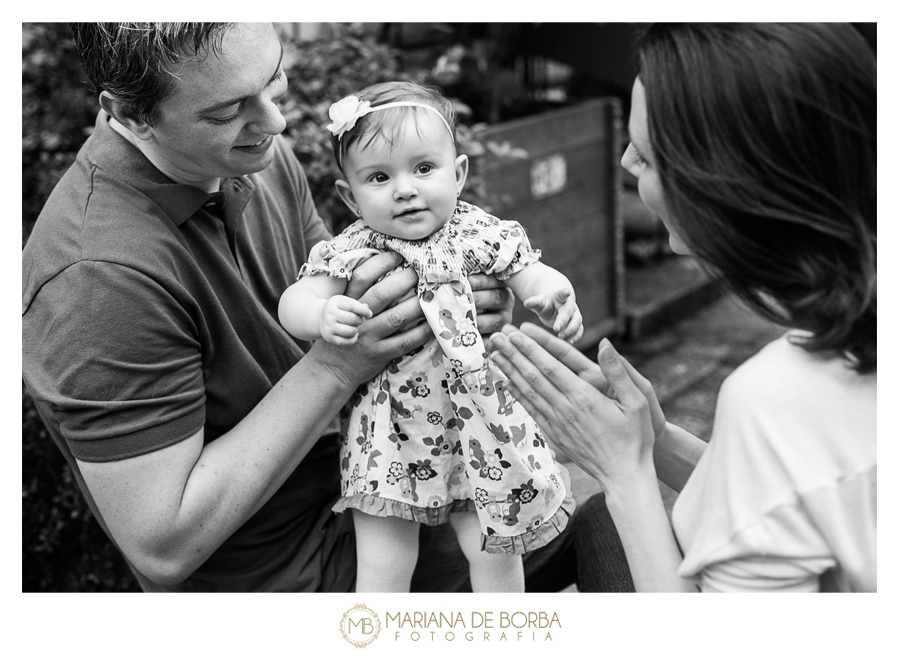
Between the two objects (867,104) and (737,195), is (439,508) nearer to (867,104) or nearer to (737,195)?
(737,195)

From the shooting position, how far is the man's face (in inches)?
63.5

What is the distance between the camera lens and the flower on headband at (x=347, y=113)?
1.65m

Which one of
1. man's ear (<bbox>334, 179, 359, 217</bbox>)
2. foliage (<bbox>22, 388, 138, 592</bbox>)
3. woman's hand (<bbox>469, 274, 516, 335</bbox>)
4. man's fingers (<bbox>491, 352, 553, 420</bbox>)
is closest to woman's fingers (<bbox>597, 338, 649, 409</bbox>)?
man's fingers (<bbox>491, 352, 553, 420</bbox>)

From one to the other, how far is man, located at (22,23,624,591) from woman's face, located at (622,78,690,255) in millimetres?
444

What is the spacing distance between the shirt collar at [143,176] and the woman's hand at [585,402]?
66 centimetres

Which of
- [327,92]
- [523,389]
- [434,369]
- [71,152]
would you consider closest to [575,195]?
[327,92]

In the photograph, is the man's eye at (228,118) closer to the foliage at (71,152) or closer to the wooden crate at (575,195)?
the foliage at (71,152)

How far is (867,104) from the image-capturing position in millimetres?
1249

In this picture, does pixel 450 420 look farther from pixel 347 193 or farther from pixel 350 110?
pixel 350 110

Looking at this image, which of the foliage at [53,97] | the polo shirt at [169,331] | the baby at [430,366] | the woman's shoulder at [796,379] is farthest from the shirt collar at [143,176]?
the foliage at [53,97]

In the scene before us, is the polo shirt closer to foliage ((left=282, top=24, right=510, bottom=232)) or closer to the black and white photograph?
the black and white photograph

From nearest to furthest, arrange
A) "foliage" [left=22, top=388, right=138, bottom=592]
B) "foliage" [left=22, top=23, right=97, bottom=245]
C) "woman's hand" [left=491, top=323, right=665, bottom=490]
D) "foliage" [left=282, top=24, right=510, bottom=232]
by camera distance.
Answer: "woman's hand" [left=491, top=323, right=665, bottom=490] → "foliage" [left=22, top=388, right=138, bottom=592] → "foliage" [left=282, top=24, right=510, bottom=232] → "foliage" [left=22, top=23, right=97, bottom=245]
